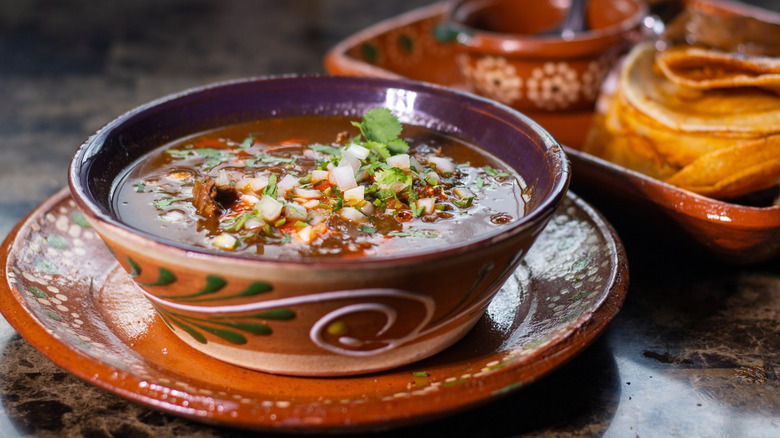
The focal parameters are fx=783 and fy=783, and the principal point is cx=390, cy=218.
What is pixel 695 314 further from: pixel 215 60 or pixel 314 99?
pixel 215 60

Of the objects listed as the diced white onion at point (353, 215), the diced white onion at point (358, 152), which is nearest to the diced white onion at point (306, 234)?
the diced white onion at point (353, 215)

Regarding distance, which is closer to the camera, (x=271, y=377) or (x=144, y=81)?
(x=271, y=377)

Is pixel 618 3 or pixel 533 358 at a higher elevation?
pixel 618 3

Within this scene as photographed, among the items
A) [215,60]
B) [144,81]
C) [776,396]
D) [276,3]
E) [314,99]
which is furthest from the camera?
[276,3]

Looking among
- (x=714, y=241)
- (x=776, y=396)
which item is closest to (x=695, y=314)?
(x=714, y=241)

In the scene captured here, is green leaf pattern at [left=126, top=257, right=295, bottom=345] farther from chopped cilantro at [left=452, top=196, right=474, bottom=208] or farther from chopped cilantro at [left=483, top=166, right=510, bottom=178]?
chopped cilantro at [left=483, top=166, right=510, bottom=178]

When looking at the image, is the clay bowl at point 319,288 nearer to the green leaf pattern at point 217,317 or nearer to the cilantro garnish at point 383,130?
the green leaf pattern at point 217,317

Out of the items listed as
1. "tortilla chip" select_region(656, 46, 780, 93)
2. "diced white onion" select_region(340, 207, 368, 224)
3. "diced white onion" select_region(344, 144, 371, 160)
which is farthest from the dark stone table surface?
"diced white onion" select_region(344, 144, 371, 160)
